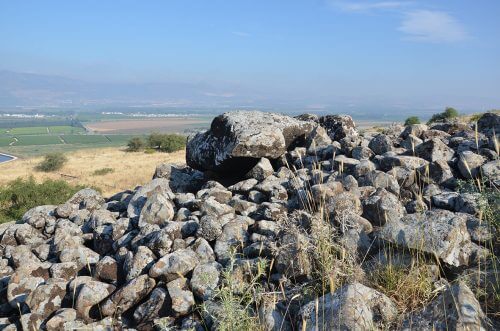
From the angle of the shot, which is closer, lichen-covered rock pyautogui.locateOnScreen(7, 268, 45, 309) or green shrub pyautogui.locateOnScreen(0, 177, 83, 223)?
lichen-covered rock pyautogui.locateOnScreen(7, 268, 45, 309)

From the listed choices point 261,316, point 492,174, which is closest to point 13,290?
point 261,316

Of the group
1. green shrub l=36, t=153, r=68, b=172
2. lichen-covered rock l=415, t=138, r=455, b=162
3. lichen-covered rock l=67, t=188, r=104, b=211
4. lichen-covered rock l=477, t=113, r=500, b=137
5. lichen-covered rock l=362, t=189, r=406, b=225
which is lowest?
green shrub l=36, t=153, r=68, b=172

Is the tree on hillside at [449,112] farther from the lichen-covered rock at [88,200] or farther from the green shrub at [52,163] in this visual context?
the lichen-covered rock at [88,200]

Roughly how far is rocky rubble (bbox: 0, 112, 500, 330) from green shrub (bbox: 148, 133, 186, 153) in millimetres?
42833

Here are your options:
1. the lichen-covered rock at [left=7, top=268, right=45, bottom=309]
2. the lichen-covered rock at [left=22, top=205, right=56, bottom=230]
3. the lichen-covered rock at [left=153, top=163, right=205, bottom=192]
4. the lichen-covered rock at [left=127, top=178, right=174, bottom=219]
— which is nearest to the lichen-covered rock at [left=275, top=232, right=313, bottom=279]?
the lichen-covered rock at [left=127, top=178, right=174, bottom=219]

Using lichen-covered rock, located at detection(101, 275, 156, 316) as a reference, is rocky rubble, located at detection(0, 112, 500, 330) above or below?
above

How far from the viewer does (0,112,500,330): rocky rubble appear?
4387 millimetres

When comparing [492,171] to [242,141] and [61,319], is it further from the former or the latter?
[61,319]

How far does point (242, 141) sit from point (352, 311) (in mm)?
6197

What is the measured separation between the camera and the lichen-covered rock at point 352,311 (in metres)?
3.83

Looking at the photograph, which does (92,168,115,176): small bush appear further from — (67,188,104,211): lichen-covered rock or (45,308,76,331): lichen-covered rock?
(45,308,76,331): lichen-covered rock

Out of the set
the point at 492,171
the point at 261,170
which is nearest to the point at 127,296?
the point at 261,170

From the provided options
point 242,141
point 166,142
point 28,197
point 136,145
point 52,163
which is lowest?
point 52,163

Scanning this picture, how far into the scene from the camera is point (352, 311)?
3.90 meters
